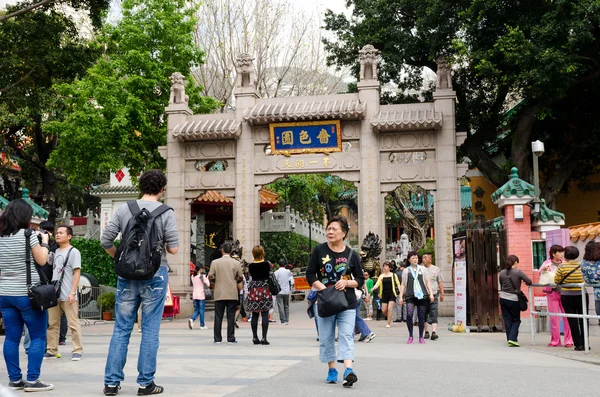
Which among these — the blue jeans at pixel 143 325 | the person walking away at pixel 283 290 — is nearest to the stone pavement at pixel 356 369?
the blue jeans at pixel 143 325

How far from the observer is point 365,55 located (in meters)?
20.1

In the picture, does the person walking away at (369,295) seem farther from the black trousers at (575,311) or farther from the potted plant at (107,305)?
the black trousers at (575,311)

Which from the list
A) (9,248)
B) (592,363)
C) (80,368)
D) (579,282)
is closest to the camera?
(9,248)

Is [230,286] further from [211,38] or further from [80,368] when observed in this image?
[211,38]

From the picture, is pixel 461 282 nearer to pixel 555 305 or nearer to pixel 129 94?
pixel 555 305

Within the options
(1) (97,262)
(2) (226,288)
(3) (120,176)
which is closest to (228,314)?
(2) (226,288)

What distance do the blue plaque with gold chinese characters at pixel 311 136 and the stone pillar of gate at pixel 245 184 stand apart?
1.04m

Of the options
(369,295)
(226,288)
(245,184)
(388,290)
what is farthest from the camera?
(245,184)

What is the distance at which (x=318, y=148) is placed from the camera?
20172 millimetres

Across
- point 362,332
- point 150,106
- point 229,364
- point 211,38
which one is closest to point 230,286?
point 362,332

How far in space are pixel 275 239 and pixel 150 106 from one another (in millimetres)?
13260

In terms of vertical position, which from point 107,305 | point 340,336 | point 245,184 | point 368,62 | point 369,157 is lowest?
point 107,305

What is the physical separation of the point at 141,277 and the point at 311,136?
49.0 feet

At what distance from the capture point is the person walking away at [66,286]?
27.8 feet
